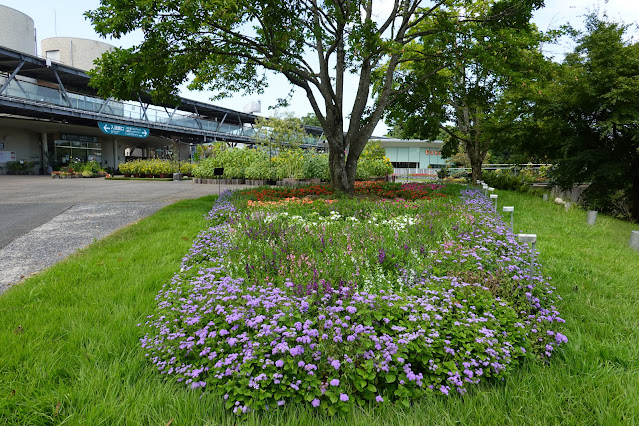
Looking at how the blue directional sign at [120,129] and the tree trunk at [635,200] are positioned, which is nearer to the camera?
the tree trunk at [635,200]

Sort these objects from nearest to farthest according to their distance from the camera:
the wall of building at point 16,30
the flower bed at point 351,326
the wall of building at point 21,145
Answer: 1. the flower bed at point 351,326
2. the wall of building at point 21,145
3. the wall of building at point 16,30

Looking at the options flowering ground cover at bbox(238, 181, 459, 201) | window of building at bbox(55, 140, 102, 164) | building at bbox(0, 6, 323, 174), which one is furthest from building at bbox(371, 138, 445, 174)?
flowering ground cover at bbox(238, 181, 459, 201)

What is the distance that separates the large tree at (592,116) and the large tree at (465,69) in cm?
134

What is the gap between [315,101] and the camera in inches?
394

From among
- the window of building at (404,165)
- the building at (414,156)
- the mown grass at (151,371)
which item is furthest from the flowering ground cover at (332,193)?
the window of building at (404,165)

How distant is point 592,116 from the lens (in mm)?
13461

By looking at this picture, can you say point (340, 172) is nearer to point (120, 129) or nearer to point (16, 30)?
point (120, 129)

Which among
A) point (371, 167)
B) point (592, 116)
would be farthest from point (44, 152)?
point (592, 116)

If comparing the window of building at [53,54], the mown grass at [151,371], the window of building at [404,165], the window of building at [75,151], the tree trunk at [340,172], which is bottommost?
the mown grass at [151,371]

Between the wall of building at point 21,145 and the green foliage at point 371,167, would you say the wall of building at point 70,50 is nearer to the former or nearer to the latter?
the wall of building at point 21,145

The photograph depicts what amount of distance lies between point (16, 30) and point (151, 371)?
1790 inches

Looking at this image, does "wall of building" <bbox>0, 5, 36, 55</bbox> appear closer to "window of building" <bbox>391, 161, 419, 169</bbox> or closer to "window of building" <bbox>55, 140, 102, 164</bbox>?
"window of building" <bbox>55, 140, 102, 164</bbox>

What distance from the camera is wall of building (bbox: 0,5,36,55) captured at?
33.0 meters

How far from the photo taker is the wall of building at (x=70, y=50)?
39.7 meters
